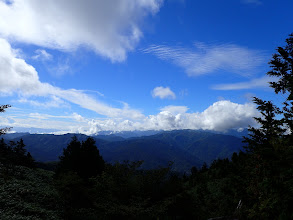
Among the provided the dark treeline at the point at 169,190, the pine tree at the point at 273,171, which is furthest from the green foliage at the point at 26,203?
Result: the pine tree at the point at 273,171

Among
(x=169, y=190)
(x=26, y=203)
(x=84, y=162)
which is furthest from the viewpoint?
(x=84, y=162)

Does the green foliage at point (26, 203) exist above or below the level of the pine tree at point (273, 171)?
below

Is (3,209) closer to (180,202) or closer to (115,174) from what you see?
(115,174)

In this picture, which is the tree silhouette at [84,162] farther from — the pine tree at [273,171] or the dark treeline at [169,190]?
the pine tree at [273,171]

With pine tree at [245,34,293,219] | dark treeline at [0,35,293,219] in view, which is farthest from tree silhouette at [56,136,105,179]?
pine tree at [245,34,293,219]

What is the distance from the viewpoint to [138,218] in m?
17.2

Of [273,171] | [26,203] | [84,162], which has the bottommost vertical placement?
[26,203]

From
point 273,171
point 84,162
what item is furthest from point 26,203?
point 273,171

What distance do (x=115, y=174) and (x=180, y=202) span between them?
8.71 m

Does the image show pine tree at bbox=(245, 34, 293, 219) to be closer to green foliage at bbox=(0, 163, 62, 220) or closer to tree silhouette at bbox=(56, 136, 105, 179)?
green foliage at bbox=(0, 163, 62, 220)

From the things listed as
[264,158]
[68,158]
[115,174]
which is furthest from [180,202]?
[68,158]

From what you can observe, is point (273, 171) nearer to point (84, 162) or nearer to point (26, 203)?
point (26, 203)

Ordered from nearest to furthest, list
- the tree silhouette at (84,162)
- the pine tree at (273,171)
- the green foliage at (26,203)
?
the pine tree at (273,171)
the green foliage at (26,203)
the tree silhouette at (84,162)

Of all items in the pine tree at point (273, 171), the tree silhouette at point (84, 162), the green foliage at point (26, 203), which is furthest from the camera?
the tree silhouette at point (84, 162)
